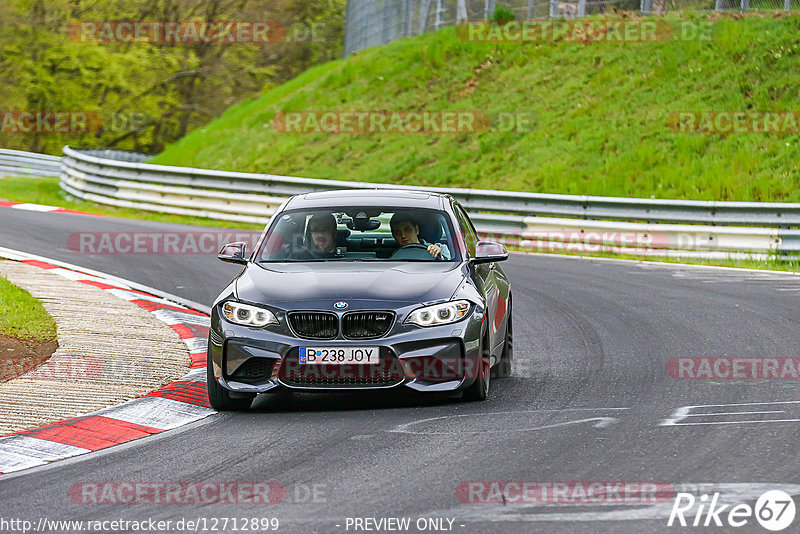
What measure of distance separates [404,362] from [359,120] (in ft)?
81.1

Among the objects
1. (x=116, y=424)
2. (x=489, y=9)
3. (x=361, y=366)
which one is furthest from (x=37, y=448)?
(x=489, y=9)

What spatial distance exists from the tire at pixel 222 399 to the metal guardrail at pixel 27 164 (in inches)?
1258

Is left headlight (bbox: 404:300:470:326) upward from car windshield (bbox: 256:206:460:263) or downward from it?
downward

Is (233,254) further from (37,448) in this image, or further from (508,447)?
(508,447)

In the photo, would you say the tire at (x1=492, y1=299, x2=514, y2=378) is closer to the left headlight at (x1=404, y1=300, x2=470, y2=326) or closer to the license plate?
the left headlight at (x1=404, y1=300, x2=470, y2=326)

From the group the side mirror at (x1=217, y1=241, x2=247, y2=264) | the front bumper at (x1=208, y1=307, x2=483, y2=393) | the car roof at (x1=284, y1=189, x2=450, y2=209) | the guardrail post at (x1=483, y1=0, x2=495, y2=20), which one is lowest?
the front bumper at (x1=208, y1=307, x2=483, y2=393)

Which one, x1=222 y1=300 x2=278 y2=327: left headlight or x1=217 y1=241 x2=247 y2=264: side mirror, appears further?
x1=217 y1=241 x2=247 y2=264: side mirror

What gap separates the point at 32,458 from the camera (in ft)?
21.4

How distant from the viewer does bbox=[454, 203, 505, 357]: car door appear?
8.31 m

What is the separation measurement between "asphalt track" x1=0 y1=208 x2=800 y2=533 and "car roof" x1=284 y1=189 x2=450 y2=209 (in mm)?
1493

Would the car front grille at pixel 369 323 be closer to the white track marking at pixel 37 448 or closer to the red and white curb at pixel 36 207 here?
the white track marking at pixel 37 448

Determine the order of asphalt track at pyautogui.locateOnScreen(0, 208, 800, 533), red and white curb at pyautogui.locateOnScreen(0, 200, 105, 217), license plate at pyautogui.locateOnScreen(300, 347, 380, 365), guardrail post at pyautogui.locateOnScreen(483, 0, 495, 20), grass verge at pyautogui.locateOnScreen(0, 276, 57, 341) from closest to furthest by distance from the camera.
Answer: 1. asphalt track at pyautogui.locateOnScreen(0, 208, 800, 533)
2. license plate at pyautogui.locateOnScreen(300, 347, 380, 365)
3. grass verge at pyautogui.locateOnScreen(0, 276, 57, 341)
4. red and white curb at pyautogui.locateOnScreen(0, 200, 105, 217)
5. guardrail post at pyautogui.locateOnScreen(483, 0, 495, 20)

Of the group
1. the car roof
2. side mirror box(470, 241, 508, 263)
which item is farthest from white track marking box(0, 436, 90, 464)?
side mirror box(470, 241, 508, 263)

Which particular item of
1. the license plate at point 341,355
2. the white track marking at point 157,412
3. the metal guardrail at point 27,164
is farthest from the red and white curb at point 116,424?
the metal guardrail at point 27,164
